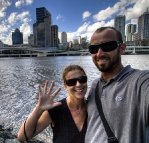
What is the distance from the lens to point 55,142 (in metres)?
1.96

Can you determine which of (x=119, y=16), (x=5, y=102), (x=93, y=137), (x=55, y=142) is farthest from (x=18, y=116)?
(x=119, y=16)

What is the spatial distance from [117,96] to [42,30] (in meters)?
199

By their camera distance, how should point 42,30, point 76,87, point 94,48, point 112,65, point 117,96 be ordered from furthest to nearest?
point 42,30, point 76,87, point 94,48, point 112,65, point 117,96

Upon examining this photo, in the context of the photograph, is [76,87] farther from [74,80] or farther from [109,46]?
[109,46]

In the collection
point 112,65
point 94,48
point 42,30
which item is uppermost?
point 42,30

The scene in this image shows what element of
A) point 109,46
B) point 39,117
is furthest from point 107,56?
point 39,117

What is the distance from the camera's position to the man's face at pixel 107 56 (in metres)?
1.87

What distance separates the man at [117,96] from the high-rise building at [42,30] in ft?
618

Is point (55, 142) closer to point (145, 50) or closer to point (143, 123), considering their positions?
point (143, 123)

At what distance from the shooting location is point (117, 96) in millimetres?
1564

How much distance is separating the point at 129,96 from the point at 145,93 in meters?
0.16

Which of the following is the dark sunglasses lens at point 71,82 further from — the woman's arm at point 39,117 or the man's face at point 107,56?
the man's face at point 107,56

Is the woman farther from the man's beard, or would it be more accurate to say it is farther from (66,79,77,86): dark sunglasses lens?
the man's beard

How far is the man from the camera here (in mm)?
1423
